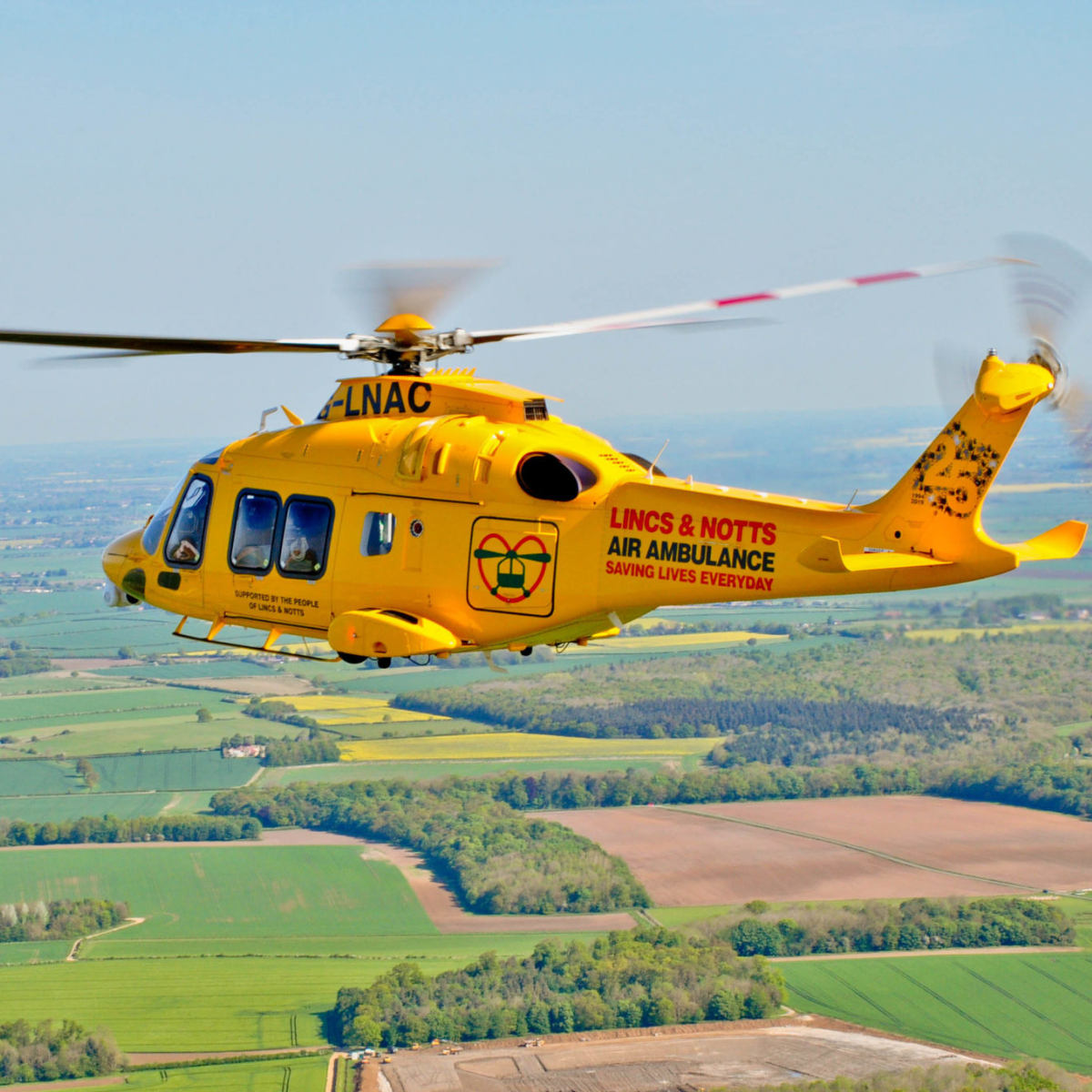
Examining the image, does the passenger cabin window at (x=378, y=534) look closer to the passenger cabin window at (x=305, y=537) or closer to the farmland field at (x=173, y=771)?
the passenger cabin window at (x=305, y=537)

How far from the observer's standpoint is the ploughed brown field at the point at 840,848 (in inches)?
5089

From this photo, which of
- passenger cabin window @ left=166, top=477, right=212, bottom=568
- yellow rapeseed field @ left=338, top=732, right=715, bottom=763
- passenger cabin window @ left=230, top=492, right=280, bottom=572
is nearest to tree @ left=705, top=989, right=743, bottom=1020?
yellow rapeseed field @ left=338, top=732, right=715, bottom=763

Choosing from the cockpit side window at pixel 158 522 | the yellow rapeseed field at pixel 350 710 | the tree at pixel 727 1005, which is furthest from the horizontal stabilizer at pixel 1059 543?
the yellow rapeseed field at pixel 350 710

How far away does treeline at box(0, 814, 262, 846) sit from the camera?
5595 inches

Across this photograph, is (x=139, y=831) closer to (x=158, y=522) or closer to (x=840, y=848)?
(x=840, y=848)

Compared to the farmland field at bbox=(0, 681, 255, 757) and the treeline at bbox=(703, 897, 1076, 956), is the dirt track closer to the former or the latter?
the treeline at bbox=(703, 897, 1076, 956)

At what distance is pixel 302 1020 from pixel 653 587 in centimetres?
9851

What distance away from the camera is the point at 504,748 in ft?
574

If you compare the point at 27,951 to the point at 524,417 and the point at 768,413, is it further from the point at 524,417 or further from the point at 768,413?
the point at 524,417

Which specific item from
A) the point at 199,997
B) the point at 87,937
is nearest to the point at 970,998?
the point at 199,997

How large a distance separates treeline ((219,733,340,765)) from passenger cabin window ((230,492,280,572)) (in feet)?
496

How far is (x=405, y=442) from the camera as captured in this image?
20.3 metres

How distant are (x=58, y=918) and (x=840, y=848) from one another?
237 feet

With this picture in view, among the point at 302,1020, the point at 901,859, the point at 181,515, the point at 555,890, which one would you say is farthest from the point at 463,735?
the point at 181,515
